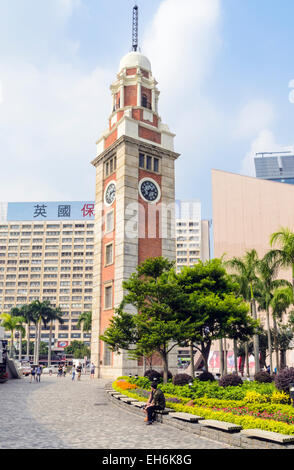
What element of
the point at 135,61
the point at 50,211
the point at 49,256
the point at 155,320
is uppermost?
the point at 50,211

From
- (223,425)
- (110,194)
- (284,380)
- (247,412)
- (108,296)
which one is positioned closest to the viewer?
(223,425)

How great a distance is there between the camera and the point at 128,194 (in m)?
43.8

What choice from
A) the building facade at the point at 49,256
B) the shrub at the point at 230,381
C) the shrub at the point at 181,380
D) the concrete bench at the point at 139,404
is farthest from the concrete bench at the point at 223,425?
the building facade at the point at 49,256

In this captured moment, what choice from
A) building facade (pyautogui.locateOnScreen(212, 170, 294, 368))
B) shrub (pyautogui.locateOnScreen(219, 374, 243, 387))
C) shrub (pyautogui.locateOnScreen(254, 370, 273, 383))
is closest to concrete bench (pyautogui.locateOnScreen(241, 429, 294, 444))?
shrub (pyautogui.locateOnScreen(219, 374, 243, 387))

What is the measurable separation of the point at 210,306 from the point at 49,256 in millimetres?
122827

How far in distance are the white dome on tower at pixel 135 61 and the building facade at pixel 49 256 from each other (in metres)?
93.9

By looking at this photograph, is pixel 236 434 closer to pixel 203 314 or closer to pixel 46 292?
pixel 203 314

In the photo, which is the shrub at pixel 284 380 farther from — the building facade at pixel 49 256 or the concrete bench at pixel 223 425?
the building facade at pixel 49 256

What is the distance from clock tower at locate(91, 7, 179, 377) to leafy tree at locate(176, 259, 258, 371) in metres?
11.2

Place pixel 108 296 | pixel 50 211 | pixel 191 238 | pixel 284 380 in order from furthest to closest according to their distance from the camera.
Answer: pixel 191 238
pixel 50 211
pixel 108 296
pixel 284 380

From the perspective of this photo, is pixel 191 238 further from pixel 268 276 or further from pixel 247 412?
pixel 247 412

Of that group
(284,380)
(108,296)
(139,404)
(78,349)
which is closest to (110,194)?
(108,296)

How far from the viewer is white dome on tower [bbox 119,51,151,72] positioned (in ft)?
168

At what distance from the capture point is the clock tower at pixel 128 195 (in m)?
42.7
